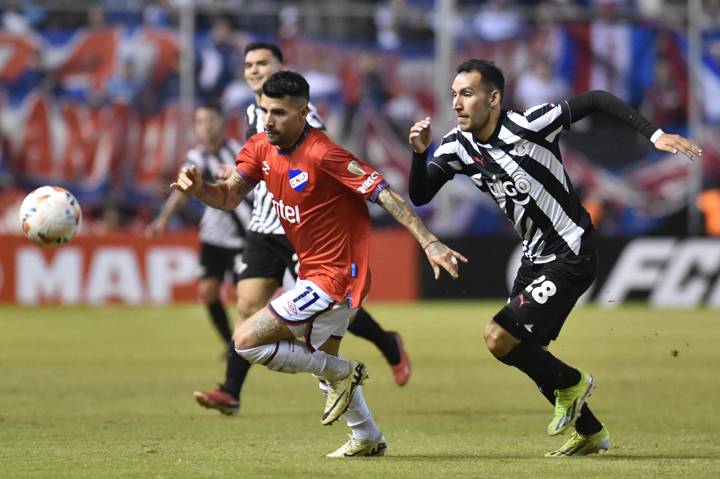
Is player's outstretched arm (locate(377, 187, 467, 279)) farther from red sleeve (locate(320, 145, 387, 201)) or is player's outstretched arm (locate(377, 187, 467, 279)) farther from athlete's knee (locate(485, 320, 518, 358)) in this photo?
athlete's knee (locate(485, 320, 518, 358))

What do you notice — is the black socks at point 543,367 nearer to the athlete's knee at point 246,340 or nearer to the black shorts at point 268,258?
the athlete's knee at point 246,340

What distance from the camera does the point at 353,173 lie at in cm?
765

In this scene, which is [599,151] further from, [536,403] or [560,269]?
[560,269]

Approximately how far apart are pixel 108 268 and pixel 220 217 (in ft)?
25.3

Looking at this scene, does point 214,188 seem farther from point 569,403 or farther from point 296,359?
point 569,403

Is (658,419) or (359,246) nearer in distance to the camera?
(359,246)

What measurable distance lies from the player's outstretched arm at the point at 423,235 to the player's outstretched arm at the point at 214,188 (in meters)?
1.00

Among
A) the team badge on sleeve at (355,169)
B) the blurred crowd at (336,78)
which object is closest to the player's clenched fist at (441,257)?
the team badge on sleeve at (355,169)

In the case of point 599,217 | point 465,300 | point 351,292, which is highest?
point 351,292

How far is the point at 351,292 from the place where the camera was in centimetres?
781

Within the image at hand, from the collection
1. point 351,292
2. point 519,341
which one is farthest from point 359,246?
point 519,341

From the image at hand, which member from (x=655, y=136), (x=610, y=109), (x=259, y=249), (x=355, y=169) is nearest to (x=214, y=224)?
(x=259, y=249)

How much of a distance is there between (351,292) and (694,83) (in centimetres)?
1629

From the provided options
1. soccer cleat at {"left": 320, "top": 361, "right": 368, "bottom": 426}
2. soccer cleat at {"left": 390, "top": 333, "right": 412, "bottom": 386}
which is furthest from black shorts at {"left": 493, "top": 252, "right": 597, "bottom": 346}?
soccer cleat at {"left": 390, "top": 333, "right": 412, "bottom": 386}
